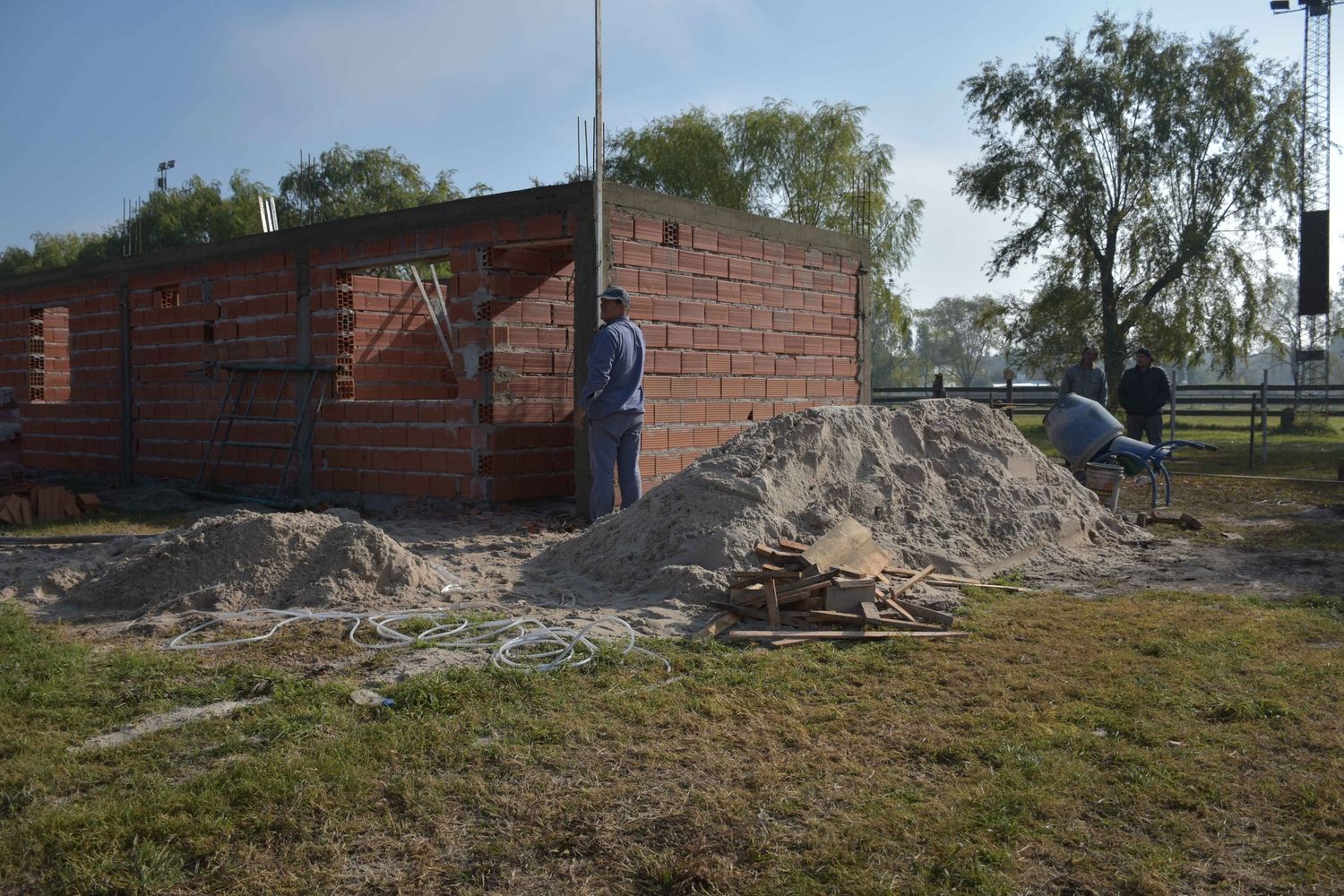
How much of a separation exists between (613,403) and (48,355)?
40.6ft

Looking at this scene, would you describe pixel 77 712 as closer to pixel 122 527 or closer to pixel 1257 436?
pixel 122 527

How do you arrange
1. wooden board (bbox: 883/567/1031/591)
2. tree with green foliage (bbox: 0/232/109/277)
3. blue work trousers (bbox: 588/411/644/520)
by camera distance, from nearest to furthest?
1. wooden board (bbox: 883/567/1031/591)
2. blue work trousers (bbox: 588/411/644/520)
3. tree with green foliage (bbox: 0/232/109/277)

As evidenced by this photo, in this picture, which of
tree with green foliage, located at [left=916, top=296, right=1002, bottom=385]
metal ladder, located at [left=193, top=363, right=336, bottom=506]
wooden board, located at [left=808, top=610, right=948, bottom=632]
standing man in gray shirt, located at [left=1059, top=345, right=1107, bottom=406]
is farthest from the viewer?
tree with green foliage, located at [left=916, top=296, right=1002, bottom=385]

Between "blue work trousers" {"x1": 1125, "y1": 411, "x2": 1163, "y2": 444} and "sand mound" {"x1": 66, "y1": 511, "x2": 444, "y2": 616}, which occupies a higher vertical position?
"blue work trousers" {"x1": 1125, "y1": 411, "x2": 1163, "y2": 444}

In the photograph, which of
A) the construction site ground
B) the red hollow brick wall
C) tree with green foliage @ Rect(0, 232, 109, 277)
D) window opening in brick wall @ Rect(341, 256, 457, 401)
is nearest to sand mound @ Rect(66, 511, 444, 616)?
the construction site ground

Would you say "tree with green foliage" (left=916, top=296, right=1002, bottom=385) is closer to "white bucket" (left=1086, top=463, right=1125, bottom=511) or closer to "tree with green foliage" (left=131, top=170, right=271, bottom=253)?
"tree with green foliage" (left=131, top=170, right=271, bottom=253)

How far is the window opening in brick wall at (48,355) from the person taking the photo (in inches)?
635

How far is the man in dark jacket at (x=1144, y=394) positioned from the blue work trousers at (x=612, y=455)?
7118 millimetres

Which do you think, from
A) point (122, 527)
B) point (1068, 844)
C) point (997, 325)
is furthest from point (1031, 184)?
point (1068, 844)

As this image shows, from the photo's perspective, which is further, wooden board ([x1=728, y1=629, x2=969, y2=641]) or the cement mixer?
the cement mixer

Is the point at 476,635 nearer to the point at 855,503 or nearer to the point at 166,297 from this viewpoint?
the point at 855,503

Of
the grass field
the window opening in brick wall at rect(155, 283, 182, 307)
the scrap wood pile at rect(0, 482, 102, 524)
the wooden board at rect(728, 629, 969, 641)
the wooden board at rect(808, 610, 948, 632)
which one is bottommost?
the grass field

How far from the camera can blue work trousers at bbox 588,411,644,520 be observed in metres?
8.66

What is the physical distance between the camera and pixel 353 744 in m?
3.81
